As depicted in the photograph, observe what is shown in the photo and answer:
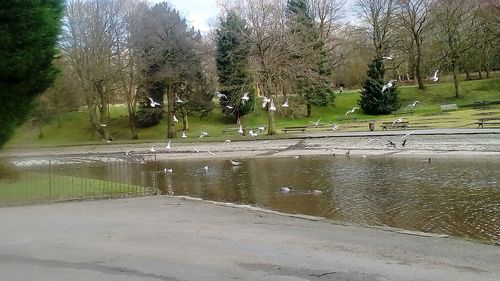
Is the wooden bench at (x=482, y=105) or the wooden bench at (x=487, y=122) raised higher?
the wooden bench at (x=482, y=105)

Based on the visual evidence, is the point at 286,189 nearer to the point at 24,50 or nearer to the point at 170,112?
the point at 24,50

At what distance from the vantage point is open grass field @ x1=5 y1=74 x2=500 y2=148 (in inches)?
1939

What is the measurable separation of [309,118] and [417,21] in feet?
68.2

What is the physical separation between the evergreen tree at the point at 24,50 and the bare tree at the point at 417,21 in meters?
62.6

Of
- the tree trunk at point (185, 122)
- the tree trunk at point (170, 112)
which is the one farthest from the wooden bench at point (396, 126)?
the tree trunk at point (185, 122)

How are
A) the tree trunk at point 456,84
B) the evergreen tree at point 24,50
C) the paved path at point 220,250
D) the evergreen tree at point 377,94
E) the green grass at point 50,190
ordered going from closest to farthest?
1. the paved path at point 220,250
2. the evergreen tree at point 24,50
3. the green grass at point 50,190
4. the evergreen tree at point 377,94
5. the tree trunk at point 456,84

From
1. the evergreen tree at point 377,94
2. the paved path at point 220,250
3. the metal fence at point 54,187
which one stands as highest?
the evergreen tree at point 377,94

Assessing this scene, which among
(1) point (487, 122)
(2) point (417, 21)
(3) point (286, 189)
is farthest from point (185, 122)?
(3) point (286, 189)

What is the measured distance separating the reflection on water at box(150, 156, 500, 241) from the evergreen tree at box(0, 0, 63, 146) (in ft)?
27.3

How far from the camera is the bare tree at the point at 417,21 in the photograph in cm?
6619

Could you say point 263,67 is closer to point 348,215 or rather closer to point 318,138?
point 318,138

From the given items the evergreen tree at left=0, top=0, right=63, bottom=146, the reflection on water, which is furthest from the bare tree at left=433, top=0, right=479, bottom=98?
the evergreen tree at left=0, top=0, right=63, bottom=146

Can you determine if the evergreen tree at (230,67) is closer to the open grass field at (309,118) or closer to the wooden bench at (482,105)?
the open grass field at (309,118)

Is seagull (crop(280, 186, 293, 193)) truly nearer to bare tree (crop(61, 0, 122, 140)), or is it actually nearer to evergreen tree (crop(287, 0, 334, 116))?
evergreen tree (crop(287, 0, 334, 116))
